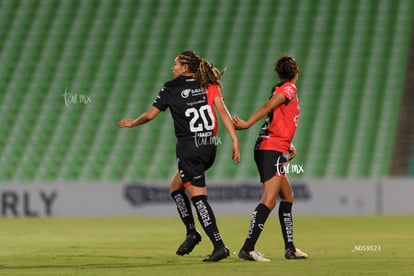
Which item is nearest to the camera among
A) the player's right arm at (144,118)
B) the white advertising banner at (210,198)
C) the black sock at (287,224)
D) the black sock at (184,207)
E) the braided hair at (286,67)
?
the player's right arm at (144,118)

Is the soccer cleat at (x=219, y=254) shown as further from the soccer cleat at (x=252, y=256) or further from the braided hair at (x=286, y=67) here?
the braided hair at (x=286, y=67)

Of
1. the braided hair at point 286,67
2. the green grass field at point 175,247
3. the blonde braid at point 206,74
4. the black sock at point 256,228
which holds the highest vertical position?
the braided hair at point 286,67

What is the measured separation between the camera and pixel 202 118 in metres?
8.79

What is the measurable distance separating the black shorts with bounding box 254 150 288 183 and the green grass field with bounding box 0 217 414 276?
28.2 inches

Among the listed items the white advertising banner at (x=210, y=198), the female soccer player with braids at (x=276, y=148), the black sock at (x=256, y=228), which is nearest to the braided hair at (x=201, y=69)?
the female soccer player with braids at (x=276, y=148)

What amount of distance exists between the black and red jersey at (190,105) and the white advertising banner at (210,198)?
8985 mm

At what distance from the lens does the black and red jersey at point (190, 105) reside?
878cm

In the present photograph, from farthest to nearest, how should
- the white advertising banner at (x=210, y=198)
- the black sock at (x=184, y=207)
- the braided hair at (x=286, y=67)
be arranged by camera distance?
the white advertising banner at (x=210, y=198) < the black sock at (x=184, y=207) < the braided hair at (x=286, y=67)

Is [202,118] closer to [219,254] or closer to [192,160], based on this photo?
[192,160]

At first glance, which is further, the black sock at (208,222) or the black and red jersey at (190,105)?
the black and red jersey at (190,105)

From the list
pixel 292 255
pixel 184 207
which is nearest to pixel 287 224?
pixel 292 255

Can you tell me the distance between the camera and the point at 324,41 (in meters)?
23.1

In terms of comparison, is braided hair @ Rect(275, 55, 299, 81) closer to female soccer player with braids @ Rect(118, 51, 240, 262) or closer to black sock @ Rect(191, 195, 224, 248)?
female soccer player with braids @ Rect(118, 51, 240, 262)

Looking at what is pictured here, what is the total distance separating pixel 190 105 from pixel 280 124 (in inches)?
30.4
